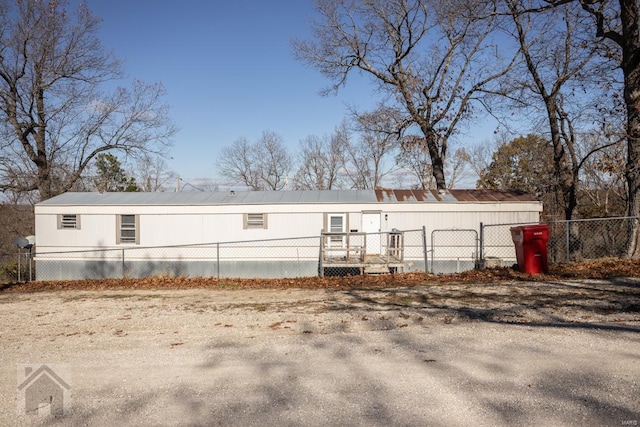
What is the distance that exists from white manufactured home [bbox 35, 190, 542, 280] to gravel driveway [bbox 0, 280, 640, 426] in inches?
317

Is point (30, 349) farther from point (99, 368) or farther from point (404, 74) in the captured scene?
point (404, 74)

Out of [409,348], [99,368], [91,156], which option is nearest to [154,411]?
[99,368]

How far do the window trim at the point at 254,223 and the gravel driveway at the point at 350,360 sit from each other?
8.38 metres

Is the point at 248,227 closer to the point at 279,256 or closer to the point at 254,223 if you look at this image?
the point at 254,223

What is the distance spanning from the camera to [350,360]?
438 cm

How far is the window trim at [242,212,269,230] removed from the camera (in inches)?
628

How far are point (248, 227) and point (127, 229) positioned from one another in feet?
15.7

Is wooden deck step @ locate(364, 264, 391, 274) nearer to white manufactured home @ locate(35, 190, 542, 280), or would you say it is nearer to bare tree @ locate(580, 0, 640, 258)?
white manufactured home @ locate(35, 190, 542, 280)

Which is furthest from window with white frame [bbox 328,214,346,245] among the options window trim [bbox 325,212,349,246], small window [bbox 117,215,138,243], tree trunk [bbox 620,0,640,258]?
tree trunk [bbox 620,0,640,258]

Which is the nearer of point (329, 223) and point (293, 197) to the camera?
point (329, 223)

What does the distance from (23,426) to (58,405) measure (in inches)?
13.3

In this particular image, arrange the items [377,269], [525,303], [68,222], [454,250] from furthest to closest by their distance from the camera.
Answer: [68,222]
[454,250]
[377,269]
[525,303]

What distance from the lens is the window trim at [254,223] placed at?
628 inches

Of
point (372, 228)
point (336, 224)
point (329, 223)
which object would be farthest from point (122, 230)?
point (372, 228)
